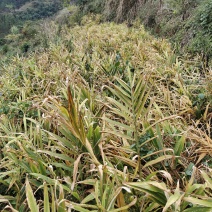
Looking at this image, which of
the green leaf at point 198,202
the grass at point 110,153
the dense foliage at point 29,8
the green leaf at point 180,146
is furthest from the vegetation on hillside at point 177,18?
the dense foliage at point 29,8

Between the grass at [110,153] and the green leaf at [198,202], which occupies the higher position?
the green leaf at [198,202]

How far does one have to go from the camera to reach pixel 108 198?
3.64 ft

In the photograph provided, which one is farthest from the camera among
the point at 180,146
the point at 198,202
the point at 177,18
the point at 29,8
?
the point at 29,8

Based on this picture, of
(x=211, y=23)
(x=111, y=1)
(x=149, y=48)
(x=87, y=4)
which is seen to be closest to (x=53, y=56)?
(x=149, y=48)

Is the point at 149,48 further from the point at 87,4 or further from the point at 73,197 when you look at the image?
the point at 87,4

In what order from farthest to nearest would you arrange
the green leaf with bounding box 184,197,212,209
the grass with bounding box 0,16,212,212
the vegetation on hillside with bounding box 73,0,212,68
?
the vegetation on hillside with bounding box 73,0,212,68 < the grass with bounding box 0,16,212,212 < the green leaf with bounding box 184,197,212,209

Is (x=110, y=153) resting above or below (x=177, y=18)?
below

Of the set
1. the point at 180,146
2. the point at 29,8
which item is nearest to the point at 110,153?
the point at 180,146

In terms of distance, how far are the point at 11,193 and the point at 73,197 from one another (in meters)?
0.50

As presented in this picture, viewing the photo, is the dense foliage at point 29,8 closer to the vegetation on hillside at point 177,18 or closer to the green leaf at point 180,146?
the vegetation on hillside at point 177,18

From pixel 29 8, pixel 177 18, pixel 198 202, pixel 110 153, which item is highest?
pixel 177 18

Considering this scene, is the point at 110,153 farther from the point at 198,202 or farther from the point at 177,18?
the point at 177,18

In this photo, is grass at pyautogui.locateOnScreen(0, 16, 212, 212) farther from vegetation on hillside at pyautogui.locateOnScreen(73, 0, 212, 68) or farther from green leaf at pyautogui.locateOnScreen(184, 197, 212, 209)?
vegetation on hillside at pyautogui.locateOnScreen(73, 0, 212, 68)

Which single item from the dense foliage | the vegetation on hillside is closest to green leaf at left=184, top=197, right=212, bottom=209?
the vegetation on hillside
